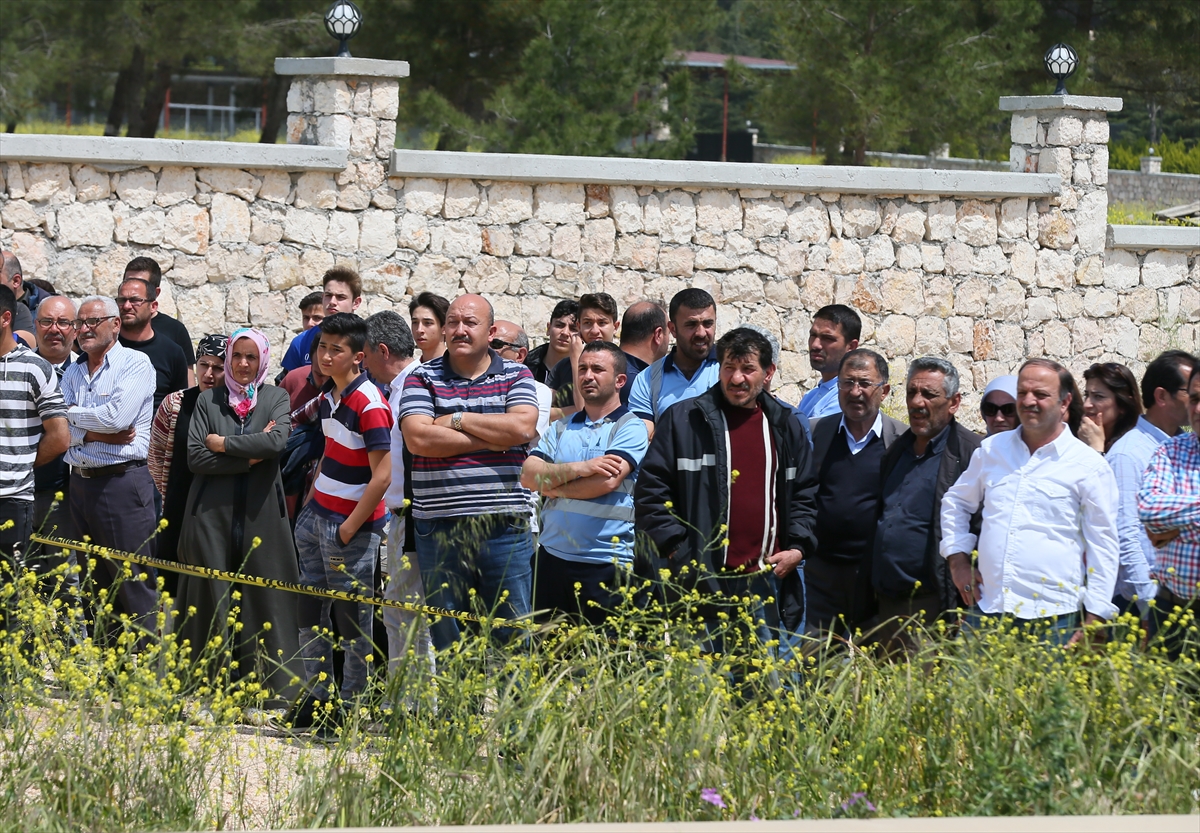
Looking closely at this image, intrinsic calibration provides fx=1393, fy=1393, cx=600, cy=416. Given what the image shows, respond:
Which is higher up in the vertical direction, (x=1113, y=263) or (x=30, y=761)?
(x=1113, y=263)

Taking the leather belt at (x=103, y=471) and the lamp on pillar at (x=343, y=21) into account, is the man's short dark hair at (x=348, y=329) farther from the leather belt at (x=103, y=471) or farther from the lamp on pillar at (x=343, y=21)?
the lamp on pillar at (x=343, y=21)

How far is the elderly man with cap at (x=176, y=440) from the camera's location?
6.03m

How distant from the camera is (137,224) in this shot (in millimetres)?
9531

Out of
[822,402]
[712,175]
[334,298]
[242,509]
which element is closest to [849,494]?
[822,402]

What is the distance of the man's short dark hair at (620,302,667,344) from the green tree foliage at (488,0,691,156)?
11828 mm

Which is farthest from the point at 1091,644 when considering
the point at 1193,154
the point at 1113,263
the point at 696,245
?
the point at 1193,154

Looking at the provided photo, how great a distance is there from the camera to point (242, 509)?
589cm

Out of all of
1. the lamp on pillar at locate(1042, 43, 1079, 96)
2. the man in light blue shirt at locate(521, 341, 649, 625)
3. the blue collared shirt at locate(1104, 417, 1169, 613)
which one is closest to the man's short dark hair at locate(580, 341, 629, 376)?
the man in light blue shirt at locate(521, 341, 649, 625)

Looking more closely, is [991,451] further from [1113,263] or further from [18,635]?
Answer: [1113,263]

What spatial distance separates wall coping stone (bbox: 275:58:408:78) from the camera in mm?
9984

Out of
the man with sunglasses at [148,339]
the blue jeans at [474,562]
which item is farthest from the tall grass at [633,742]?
the man with sunglasses at [148,339]

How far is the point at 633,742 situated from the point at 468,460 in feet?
5.79

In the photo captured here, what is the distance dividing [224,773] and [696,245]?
7613 mm

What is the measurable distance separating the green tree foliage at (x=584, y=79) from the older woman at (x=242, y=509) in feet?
40.8
